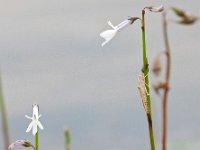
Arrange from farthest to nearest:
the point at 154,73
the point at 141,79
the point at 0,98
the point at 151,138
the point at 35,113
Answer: the point at 0,98 < the point at 35,113 < the point at 141,79 < the point at 151,138 < the point at 154,73

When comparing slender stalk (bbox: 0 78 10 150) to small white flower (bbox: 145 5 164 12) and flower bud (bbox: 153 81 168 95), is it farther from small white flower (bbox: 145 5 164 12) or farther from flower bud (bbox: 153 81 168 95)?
flower bud (bbox: 153 81 168 95)

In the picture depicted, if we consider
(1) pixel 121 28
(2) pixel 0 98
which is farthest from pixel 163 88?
(2) pixel 0 98

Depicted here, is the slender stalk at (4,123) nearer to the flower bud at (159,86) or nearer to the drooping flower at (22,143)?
the drooping flower at (22,143)

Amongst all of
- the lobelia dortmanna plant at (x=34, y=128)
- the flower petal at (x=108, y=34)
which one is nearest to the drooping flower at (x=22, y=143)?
the lobelia dortmanna plant at (x=34, y=128)

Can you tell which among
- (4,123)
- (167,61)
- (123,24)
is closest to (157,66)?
(167,61)

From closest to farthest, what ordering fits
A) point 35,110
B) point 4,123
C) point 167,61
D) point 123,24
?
point 167,61 < point 123,24 < point 35,110 < point 4,123

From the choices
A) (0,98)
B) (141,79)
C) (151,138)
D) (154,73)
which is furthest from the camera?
(0,98)

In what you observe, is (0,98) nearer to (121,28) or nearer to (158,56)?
Result: (121,28)

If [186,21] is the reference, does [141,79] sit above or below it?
below

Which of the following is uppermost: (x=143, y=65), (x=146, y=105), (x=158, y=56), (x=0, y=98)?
(x=158, y=56)

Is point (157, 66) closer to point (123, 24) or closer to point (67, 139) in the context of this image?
point (123, 24)

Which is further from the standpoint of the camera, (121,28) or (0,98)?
(0,98)
